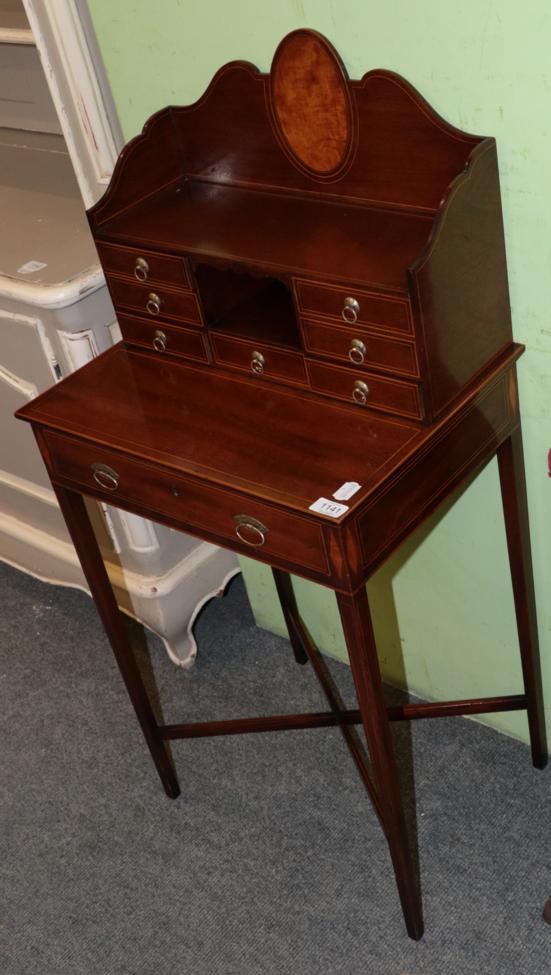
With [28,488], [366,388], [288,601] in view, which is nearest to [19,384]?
[28,488]

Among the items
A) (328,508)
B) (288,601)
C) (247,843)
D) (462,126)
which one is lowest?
(247,843)

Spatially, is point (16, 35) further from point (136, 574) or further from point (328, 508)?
point (328, 508)

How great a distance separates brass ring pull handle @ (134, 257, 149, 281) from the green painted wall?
350 millimetres

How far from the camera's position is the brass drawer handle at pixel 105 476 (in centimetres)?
212

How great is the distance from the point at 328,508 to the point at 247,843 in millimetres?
1151

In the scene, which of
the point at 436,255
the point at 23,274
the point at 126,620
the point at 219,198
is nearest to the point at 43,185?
the point at 23,274

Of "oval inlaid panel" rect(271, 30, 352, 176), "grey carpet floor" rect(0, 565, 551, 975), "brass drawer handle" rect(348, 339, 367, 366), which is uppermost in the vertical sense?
"oval inlaid panel" rect(271, 30, 352, 176)

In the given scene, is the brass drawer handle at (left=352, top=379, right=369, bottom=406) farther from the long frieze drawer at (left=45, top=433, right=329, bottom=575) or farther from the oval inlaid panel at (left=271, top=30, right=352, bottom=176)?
the oval inlaid panel at (left=271, top=30, right=352, bottom=176)

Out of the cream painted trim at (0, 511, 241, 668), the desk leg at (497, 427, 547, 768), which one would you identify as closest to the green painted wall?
the desk leg at (497, 427, 547, 768)

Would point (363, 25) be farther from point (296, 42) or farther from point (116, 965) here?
point (116, 965)

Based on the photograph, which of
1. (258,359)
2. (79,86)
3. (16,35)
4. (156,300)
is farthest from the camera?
(16,35)

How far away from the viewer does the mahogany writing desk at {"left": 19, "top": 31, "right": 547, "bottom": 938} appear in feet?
6.06

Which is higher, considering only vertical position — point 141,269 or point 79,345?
point 141,269

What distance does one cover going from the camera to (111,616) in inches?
96.4
